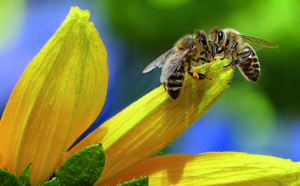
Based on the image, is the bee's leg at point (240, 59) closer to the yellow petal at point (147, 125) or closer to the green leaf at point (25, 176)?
the yellow petal at point (147, 125)

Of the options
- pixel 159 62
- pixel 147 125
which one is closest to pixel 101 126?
pixel 147 125

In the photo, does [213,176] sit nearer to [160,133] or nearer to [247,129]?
[160,133]

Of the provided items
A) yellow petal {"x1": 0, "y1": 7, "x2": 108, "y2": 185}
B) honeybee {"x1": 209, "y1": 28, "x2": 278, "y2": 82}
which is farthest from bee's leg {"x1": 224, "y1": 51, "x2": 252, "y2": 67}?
yellow petal {"x1": 0, "y1": 7, "x2": 108, "y2": 185}

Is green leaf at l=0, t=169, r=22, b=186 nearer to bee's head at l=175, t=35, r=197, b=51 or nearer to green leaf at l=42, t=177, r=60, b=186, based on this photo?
green leaf at l=42, t=177, r=60, b=186

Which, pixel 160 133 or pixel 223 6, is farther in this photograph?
pixel 223 6

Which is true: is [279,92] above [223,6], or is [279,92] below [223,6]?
below

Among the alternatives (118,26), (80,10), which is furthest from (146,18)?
(80,10)
